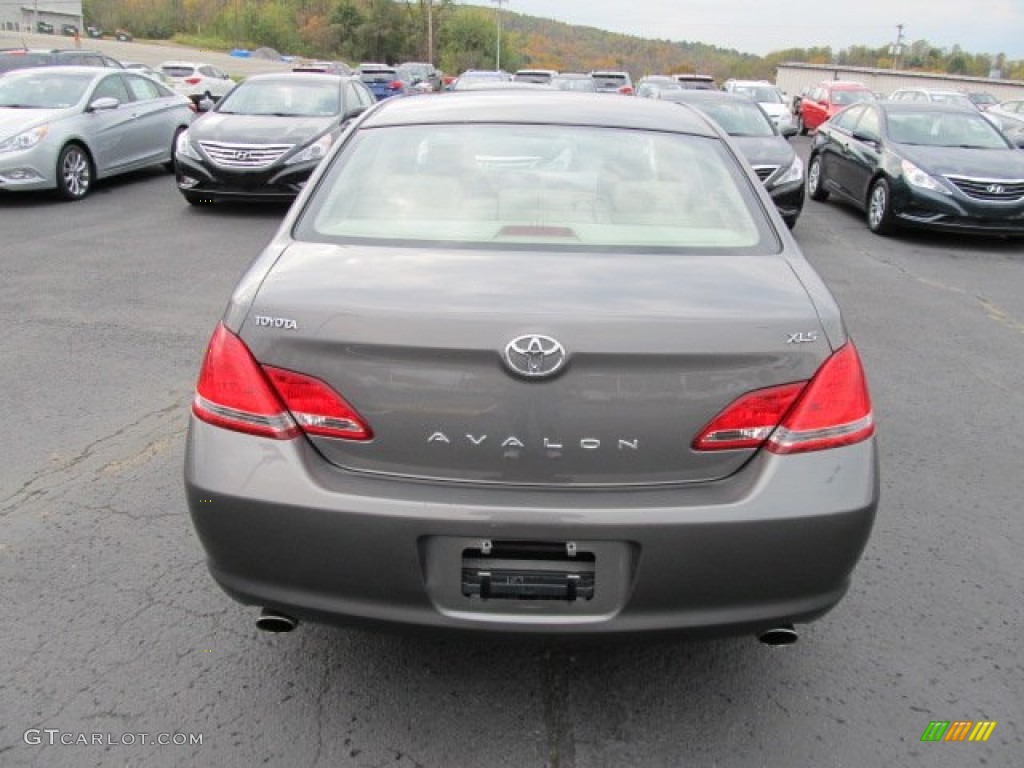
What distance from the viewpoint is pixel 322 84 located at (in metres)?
11.8

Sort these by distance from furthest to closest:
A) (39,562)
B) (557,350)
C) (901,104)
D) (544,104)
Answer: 1. (901,104)
2. (544,104)
3. (39,562)
4. (557,350)

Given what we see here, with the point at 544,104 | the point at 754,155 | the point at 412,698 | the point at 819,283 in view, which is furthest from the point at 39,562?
the point at 754,155

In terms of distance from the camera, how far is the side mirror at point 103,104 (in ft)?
37.3

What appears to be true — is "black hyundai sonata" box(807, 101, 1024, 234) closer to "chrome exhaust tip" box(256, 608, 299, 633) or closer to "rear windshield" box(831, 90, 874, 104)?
"chrome exhaust tip" box(256, 608, 299, 633)

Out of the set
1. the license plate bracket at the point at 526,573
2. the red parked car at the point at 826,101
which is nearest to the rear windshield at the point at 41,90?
the license plate bracket at the point at 526,573

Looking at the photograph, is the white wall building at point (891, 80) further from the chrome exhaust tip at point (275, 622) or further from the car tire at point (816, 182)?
the chrome exhaust tip at point (275, 622)

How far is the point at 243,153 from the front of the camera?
1012 centimetres

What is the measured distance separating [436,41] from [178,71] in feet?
230

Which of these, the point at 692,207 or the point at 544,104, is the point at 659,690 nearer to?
Answer: the point at 692,207

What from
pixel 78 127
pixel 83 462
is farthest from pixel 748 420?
pixel 78 127

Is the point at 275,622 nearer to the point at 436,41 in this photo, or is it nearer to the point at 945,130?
the point at 945,130

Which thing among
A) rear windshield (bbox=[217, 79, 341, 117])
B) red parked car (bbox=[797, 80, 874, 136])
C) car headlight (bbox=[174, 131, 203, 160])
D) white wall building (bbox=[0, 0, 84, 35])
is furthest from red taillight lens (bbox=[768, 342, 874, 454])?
white wall building (bbox=[0, 0, 84, 35])

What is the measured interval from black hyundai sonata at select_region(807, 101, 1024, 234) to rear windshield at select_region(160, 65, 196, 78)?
25.5 m

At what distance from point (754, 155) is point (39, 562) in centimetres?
910
